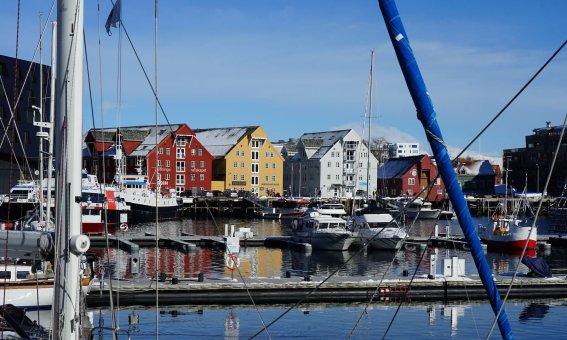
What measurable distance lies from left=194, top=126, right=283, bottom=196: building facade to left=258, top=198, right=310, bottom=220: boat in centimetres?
1247

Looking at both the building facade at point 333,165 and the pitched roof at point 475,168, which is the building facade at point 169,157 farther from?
the pitched roof at point 475,168

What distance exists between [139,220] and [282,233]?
Answer: 899 inches

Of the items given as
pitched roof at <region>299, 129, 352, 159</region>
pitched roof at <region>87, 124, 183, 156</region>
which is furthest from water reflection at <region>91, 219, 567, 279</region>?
pitched roof at <region>299, 129, 352, 159</region>

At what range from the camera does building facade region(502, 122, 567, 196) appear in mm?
129875

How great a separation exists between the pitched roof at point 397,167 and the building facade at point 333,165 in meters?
3.26

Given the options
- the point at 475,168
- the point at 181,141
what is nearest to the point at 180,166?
the point at 181,141

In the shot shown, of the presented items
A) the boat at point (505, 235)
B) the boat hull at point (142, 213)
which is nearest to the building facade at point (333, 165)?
the boat hull at point (142, 213)

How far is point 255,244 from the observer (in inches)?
2228

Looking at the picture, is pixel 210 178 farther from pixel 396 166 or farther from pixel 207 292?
pixel 207 292

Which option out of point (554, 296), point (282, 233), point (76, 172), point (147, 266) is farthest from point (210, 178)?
point (76, 172)

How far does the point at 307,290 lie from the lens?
103 ft

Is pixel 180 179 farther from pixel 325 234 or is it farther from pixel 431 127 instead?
pixel 431 127

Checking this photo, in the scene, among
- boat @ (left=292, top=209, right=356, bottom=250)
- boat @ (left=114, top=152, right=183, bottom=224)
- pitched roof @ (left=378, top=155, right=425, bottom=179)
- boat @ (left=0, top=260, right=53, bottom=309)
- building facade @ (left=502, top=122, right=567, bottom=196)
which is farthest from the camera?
building facade @ (left=502, top=122, right=567, bottom=196)

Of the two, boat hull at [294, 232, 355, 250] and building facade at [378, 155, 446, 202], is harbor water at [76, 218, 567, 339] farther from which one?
building facade at [378, 155, 446, 202]
